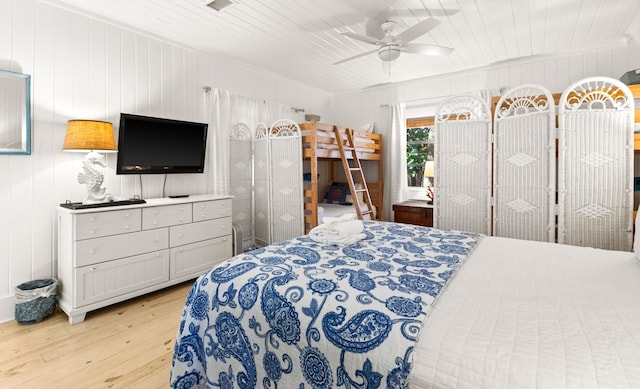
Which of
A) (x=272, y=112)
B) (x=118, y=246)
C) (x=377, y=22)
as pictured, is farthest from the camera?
(x=272, y=112)

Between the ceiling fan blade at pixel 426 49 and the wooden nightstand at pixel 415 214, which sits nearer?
the ceiling fan blade at pixel 426 49

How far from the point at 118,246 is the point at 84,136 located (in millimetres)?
938

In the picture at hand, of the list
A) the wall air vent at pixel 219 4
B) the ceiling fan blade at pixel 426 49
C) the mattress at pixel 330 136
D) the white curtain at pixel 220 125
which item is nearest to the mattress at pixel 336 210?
the mattress at pixel 330 136

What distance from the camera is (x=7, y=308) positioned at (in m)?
2.48

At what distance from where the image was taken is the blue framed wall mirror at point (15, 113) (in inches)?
94.8

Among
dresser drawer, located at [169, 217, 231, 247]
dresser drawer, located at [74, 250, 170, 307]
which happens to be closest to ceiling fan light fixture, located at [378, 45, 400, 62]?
dresser drawer, located at [169, 217, 231, 247]

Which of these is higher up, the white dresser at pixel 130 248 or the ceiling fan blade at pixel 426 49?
the ceiling fan blade at pixel 426 49

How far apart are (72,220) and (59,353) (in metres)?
0.93

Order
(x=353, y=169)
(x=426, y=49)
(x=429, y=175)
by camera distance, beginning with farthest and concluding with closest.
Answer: (x=429, y=175), (x=353, y=169), (x=426, y=49)

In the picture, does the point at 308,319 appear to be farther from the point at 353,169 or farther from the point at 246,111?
the point at 246,111

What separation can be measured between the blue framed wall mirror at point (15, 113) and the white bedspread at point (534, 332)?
3.22m

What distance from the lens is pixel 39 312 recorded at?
2.44 meters

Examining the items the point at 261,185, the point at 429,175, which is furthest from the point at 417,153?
the point at 261,185

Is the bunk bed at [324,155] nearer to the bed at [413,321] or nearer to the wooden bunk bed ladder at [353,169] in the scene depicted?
the wooden bunk bed ladder at [353,169]
